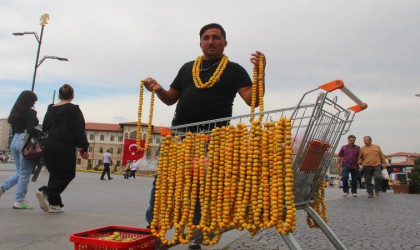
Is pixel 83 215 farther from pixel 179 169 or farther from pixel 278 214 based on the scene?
pixel 278 214

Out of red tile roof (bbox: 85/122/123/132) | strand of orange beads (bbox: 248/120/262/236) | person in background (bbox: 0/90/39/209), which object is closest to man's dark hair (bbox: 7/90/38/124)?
person in background (bbox: 0/90/39/209)

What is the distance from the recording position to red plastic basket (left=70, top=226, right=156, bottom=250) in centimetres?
288

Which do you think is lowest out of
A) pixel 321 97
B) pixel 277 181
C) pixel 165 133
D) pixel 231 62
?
pixel 277 181

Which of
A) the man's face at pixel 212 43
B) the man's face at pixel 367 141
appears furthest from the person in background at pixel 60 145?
the man's face at pixel 367 141

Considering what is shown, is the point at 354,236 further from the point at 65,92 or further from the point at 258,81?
the point at 65,92

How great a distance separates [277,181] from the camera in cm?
256

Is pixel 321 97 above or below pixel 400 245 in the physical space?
above

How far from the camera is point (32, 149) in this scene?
6.36 metres

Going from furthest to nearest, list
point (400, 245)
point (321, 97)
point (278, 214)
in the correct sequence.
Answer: point (400, 245) < point (321, 97) < point (278, 214)

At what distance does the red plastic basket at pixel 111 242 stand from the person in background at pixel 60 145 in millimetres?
2751

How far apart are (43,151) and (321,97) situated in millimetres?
4825

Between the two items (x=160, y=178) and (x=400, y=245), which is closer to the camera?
(x=160, y=178)

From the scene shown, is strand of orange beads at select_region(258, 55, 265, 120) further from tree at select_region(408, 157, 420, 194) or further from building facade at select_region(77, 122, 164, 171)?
building facade at select_region(77, 122, 164, 171)

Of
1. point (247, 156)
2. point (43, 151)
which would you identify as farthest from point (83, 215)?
point (247, 156)
